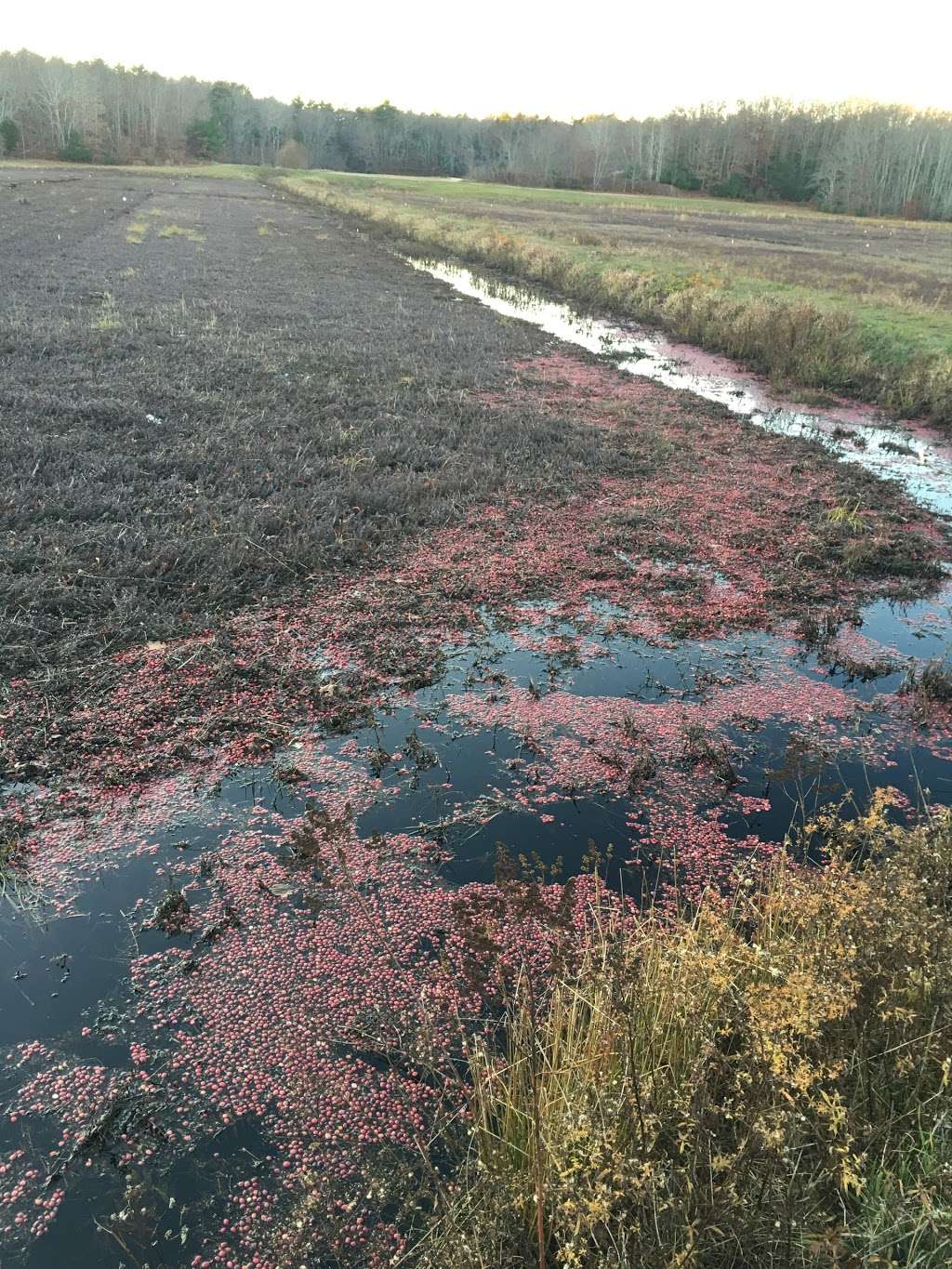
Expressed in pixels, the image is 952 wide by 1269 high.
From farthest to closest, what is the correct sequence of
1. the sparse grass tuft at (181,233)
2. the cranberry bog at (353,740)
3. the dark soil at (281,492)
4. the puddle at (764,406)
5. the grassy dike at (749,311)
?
the sparse grass tuft at (181,233), the grassy dike at (749,311), the puddle at (764,406), the dark soil at (281,492), the cranberry bog at (353,740)

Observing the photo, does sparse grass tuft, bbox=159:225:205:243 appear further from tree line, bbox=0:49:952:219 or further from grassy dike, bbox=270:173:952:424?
tree line, bbox=0:49:952:219

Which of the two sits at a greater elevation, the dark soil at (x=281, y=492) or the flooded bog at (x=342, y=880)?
the dark soil at (x=281, y=492)

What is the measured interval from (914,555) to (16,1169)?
347 inches

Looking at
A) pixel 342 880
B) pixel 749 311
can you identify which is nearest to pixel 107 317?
pixel 749 311

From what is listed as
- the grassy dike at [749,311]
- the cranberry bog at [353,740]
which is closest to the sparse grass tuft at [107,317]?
the cranberry bog at [353,740]

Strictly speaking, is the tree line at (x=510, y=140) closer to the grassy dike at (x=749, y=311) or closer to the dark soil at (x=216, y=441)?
the grassy dike at (x=749, y=311)

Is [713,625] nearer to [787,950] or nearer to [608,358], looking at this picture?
[787,950]

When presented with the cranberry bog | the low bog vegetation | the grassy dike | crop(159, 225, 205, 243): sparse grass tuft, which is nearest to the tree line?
the grassy dike

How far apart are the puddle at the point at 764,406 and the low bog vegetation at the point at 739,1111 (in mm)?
8909

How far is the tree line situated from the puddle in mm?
69272

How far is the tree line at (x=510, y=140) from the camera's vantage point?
77.5 meters

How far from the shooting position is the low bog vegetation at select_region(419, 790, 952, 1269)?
2.05m

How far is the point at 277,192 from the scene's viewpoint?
59938mm

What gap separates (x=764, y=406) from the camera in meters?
14.1
